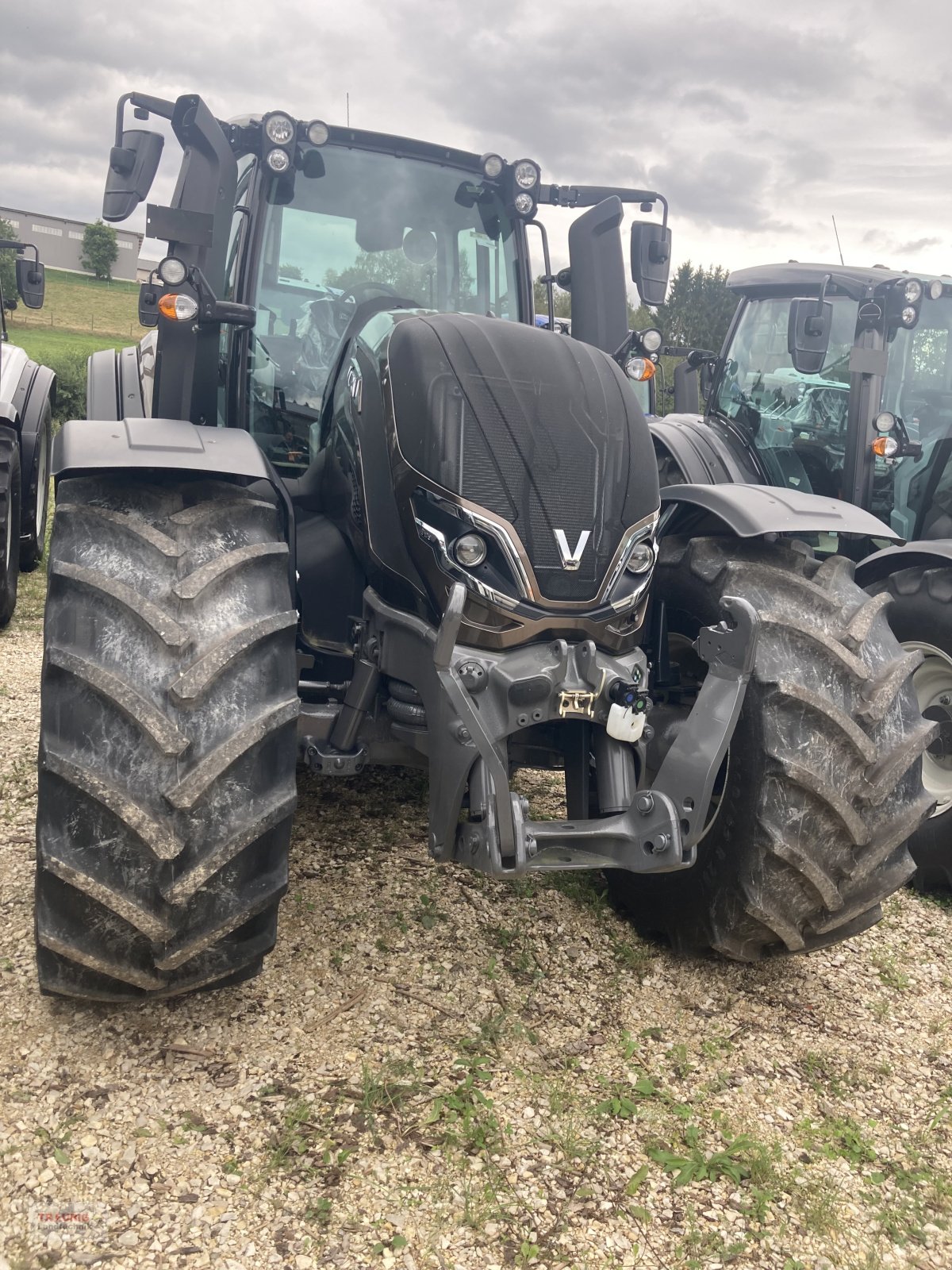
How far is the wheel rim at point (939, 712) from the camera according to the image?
450cm

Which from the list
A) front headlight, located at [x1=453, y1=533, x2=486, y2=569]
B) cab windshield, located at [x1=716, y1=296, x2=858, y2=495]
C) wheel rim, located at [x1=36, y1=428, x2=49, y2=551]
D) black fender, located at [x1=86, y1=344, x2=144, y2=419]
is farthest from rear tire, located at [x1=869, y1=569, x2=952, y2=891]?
wheel rim, located at [x1=36, y1=428, x2=49, y2=551]

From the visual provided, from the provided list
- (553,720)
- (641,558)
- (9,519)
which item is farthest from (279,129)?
(9,519)

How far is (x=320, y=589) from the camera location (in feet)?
11.0

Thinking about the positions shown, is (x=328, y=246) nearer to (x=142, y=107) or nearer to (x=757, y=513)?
(x=142, y=107)

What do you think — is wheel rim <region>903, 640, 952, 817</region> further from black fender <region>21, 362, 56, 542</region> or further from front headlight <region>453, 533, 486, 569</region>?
black fender <region>21, 362, 56, 542</region>

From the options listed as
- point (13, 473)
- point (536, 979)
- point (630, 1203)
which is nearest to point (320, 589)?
point (536, 979)

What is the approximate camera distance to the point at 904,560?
15.6 feet

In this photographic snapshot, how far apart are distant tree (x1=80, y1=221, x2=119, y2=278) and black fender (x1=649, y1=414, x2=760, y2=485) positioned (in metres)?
84.1

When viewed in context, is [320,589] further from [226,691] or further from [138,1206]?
[138,1206]

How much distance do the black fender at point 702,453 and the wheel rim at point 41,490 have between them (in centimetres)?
485

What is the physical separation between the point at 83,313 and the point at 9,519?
48.8 m

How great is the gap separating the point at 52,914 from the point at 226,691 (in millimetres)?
623

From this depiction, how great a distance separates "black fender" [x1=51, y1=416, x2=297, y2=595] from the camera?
261 centimetres

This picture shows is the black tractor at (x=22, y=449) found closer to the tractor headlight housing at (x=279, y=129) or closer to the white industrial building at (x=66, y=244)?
the tractor headlight housing at (x=279, y=129)
